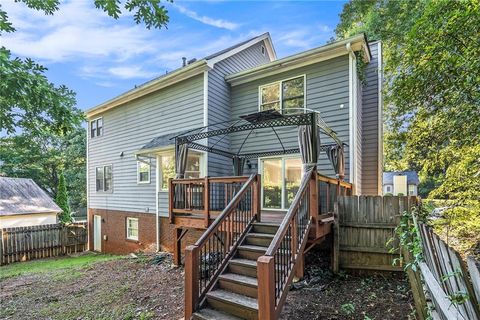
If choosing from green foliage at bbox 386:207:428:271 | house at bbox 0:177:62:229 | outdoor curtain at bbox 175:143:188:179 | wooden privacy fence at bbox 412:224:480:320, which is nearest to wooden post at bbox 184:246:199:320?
green foliage at bbox 386:207:428:271

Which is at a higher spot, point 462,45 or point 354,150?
point 462,45

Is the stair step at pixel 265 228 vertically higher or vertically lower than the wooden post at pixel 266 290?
higher

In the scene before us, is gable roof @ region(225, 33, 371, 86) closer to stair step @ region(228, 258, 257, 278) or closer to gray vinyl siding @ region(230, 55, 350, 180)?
gray vinyl siding @ region(230, 55, 350, 180)

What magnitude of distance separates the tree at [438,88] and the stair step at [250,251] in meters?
3.92

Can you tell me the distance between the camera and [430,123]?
19.0 feet

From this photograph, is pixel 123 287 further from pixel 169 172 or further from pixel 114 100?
pixel 114 100

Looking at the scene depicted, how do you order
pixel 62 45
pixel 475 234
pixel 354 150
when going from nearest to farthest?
pixel 475 234 < pixel 62 45 < pixel 354 150

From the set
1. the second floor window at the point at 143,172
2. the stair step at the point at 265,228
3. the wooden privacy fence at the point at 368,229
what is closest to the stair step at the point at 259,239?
the stair step at the point at 265,228

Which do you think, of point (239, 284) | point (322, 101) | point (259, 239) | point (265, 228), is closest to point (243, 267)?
point (239, 284)

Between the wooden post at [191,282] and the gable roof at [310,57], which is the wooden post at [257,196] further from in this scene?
the gable roof at [310,57]

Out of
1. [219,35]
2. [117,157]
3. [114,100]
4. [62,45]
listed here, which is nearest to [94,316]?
[62,45]

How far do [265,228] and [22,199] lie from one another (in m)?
18.3

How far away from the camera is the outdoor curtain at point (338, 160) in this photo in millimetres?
7371

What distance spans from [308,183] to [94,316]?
4482 mm
